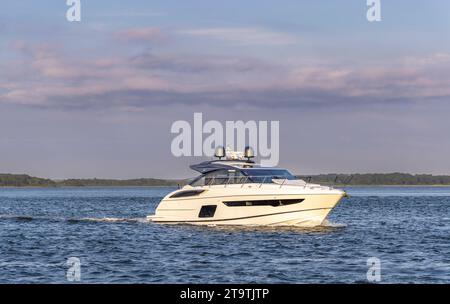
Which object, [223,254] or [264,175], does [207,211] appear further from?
[223,254]

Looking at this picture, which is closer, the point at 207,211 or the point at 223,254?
the point at 223,254

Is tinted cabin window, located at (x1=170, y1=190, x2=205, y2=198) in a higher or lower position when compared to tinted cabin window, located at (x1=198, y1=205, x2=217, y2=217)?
higher

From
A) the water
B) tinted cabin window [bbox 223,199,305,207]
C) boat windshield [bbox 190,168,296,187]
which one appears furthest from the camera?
boat windshield [bbox 190,168,296,187]

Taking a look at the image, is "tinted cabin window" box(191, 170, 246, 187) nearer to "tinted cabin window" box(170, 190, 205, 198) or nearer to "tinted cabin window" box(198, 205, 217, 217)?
"tinted cabin window" box(170, 190, 205, 198)

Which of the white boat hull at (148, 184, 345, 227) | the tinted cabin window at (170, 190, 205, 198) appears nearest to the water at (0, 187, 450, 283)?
the white boat hull at (148, 184, 345, 227)

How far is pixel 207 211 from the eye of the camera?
154ft

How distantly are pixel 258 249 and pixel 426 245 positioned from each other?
9.68 metres

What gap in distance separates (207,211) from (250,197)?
3.71 meters

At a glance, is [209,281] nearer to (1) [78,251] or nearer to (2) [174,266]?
(2) [174,266]

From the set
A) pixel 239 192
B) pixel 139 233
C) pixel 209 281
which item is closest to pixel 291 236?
pixel 239 192

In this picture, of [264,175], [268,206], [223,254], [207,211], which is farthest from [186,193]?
[223,254]

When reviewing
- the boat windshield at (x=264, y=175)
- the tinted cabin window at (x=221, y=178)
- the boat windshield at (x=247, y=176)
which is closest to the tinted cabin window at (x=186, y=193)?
the tinted cabin window at (x=221, y=178)

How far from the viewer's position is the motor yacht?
43750mm

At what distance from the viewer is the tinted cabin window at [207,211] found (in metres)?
46.5
